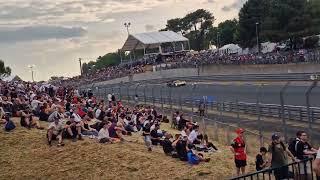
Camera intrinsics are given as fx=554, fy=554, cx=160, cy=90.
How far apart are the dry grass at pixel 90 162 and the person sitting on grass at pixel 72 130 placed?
396 mm

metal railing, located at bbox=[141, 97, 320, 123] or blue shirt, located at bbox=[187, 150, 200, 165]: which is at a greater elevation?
metal railing, located at bbox=[141, 97, 320, 123]

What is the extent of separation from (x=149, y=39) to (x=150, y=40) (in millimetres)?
647

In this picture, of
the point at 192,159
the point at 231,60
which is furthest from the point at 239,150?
the point at 231,60

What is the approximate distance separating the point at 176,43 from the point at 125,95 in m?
71.6

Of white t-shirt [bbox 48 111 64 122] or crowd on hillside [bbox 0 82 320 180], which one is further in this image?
white t-shirt [bbox 48 111 64 122]

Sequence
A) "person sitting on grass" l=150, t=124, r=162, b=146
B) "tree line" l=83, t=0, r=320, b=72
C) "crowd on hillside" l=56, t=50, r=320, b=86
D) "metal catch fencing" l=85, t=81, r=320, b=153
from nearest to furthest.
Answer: "person sitting on grass" l=150, t=124, r=162, b=146 < "metal catch fencing" l=85, t=81, r=320, b=153 < "crowd on hillside" l=56, t=50, r=320, b=86 < "tree line" l=83, t=0, r=320, b=72

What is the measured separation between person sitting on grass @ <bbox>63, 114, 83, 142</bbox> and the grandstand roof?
86109 millimetres

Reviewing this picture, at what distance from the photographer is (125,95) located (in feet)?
142

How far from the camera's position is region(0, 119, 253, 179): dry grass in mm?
17375

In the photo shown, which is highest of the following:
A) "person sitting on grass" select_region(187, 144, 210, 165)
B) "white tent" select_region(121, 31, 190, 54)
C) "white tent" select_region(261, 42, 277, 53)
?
"white tent" select_region(121, 31, 190, 54)

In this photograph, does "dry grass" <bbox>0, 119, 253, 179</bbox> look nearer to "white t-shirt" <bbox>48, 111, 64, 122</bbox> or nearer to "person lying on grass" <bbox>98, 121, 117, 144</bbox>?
"person lying on grass" <bbox>98, 121, 117, 144</bbox>

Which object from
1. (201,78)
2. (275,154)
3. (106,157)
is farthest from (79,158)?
(201,78)

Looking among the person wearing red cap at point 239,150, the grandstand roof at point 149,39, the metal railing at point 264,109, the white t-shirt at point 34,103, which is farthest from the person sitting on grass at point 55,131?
the grandstand roof at point 149,39

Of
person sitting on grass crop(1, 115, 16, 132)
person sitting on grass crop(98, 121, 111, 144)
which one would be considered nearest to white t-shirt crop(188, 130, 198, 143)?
person sitting on grass crop(98, 121, 111, 144)
